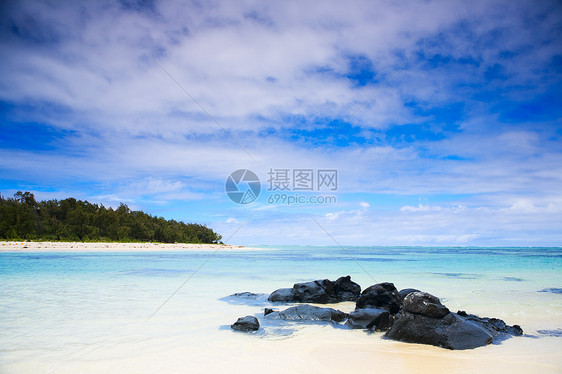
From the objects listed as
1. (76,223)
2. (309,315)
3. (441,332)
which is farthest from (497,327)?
(76,223)

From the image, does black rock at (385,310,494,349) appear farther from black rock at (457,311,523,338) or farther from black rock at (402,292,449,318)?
black rock at (457,311,523,338)

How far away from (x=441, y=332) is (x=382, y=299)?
118 inches

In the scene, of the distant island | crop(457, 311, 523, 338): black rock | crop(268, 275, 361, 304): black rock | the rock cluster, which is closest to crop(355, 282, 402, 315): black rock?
the rock cluster

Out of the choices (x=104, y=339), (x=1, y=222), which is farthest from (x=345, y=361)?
(x=1, y=222)

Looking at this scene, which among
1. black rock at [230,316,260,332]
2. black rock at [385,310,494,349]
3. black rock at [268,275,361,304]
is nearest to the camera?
black rock at [385,310,494,349]

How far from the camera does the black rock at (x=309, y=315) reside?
8.69 meters

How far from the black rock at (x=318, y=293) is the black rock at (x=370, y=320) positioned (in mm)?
3453

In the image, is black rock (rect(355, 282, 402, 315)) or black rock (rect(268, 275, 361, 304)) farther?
black rock (rect(268, 275, 361, 304))

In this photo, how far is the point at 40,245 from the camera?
47156 millimetres

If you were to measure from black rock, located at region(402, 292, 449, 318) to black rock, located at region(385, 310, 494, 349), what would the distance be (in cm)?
8

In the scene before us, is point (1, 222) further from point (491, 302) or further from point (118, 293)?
point (491, 302)

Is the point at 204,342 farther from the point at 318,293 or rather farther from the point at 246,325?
the point at 318,293

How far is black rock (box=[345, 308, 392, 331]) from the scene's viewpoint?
7.79m

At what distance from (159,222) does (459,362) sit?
83.5 metres
